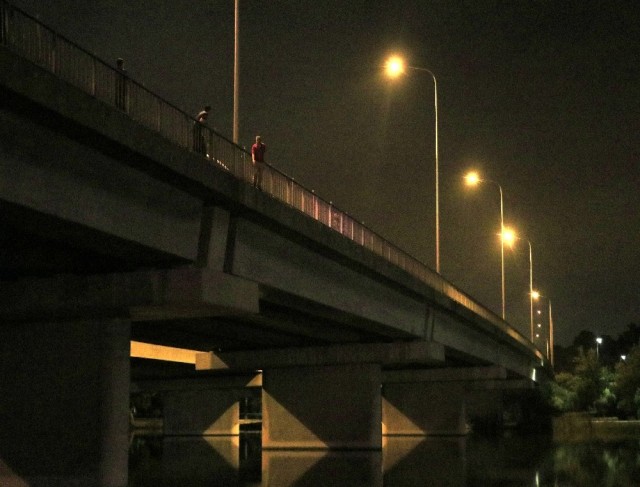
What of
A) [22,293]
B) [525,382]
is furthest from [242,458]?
[525,382]

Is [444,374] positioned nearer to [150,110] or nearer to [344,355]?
[344,355]

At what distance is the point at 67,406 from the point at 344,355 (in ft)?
76.2

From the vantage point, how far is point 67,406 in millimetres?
24594

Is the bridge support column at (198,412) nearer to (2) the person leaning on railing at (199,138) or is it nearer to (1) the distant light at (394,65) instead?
(1) the distant light at (394,65)

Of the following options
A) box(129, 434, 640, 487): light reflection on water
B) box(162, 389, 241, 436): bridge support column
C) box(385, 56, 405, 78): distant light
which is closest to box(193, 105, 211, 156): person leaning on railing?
box(129, 434, 640, 487): light reflection on water

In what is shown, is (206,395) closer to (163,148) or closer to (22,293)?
(22,293)

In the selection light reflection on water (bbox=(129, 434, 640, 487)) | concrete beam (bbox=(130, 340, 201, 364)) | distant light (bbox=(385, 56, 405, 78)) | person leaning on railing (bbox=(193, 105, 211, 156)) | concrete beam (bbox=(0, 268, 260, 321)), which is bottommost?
light reflection on water (bbox=(129, 434, 640, 487))

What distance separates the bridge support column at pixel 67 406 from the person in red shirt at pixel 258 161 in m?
4.81

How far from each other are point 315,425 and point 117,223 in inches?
1159

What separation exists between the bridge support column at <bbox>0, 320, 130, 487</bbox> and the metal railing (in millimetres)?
4652

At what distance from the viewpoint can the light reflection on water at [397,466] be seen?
31859 millimetres

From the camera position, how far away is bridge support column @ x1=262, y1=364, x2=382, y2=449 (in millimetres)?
47469

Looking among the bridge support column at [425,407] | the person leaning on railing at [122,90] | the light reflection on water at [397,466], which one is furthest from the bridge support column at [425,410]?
the person leaning on railing at [122,90]

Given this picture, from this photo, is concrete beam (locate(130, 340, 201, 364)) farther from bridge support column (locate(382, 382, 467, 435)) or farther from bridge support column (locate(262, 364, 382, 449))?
bridge support column (locate(382, 382, 467, 435))
